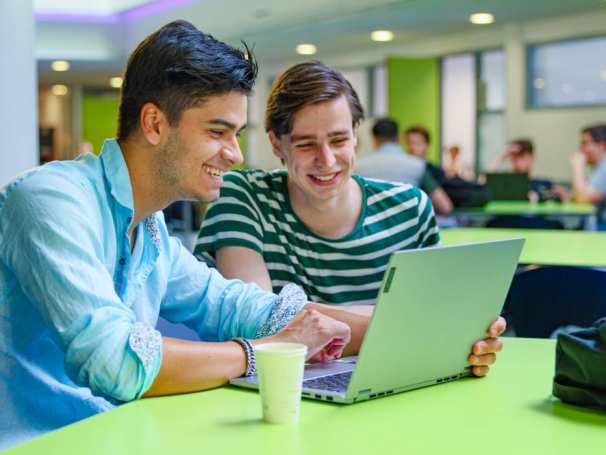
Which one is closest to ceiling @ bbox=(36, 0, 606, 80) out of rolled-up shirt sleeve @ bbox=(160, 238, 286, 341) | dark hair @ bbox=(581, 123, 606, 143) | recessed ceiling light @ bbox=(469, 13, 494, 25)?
recessed ceiling light @ bbox=(469, 13, 494, 25)

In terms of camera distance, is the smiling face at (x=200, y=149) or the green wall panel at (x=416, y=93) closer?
the smiling face at (x=200, y=149)

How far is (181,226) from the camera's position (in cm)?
1064

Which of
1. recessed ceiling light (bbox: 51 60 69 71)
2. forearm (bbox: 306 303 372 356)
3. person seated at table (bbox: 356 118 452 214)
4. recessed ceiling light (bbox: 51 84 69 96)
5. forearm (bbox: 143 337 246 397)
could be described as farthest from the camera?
recessed ceiling light (bbox: 51 84 69 96)

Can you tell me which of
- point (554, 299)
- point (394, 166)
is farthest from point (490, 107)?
point (554, 299)

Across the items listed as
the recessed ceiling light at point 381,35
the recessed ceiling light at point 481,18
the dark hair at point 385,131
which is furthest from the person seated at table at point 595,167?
the recessed ceiling light at point 381,35

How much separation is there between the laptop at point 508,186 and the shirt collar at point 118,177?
22.3 ft

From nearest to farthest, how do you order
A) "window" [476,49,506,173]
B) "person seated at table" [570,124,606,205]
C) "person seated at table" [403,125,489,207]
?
"person seated at table" [403,125,489,207], "person seated at table" [570,124,606,205], "window" [476,49,506,173]

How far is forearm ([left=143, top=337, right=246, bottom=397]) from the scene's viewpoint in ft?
4.84

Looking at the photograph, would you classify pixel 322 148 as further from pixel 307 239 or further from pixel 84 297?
pixel 84 297

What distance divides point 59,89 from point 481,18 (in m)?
11.5

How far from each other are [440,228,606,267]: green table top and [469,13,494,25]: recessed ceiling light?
19.6 ft

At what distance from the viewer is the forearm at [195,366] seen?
4.84 feet

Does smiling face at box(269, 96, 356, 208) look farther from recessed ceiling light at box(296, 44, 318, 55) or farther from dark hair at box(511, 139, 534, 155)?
recessed ceiling light at box(296, 44, 318, 55)

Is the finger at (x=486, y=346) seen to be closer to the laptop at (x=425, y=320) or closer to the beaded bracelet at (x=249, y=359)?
the laptop at (x=425, y=320)
